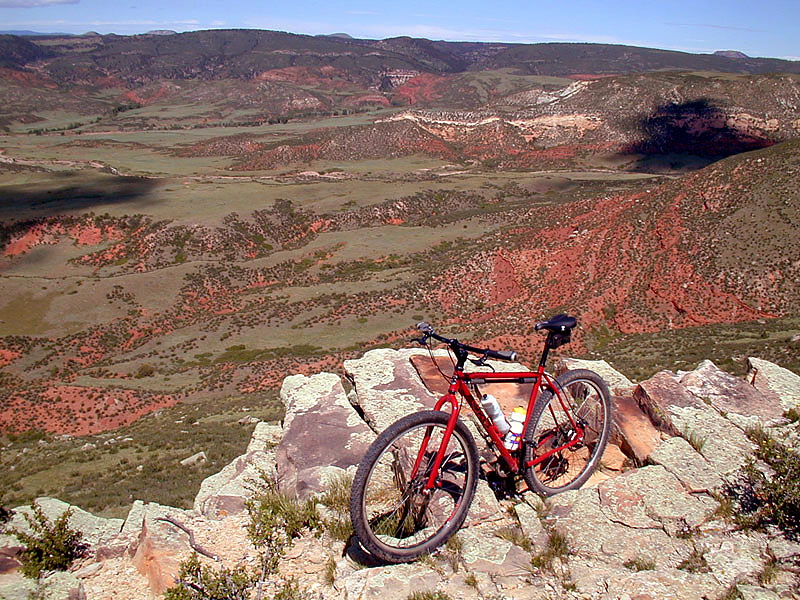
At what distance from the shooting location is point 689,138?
284 ft

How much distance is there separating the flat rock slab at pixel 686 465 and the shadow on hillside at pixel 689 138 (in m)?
85.9

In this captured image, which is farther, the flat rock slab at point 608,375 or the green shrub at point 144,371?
the green shrub at point 144,371

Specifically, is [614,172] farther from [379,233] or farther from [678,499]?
[678,499]

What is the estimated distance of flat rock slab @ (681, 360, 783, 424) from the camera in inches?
305

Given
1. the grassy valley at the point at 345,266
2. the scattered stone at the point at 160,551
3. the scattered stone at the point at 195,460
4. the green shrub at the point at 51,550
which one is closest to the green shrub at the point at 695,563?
the scattered stone at the point at 160,551

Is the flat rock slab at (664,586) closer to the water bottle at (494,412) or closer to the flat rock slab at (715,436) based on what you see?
the water bottle at (494,412)

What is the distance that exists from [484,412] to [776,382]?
5747 mm

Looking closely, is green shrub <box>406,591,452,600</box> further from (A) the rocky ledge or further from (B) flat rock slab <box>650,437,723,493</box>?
(B) flat rock slab <box>650,437,723,493</box>

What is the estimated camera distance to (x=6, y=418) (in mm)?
22312

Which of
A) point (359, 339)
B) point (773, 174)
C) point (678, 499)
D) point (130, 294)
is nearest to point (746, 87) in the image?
point (773, 174)

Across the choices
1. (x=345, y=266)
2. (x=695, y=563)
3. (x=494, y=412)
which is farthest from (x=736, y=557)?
(x=345, y=266)

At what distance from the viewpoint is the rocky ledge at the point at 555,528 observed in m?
4.73

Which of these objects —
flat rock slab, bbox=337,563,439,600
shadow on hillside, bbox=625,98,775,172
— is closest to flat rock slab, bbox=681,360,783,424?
flat rock slab, bbox=337,563,439,600

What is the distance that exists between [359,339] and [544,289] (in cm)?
1097
